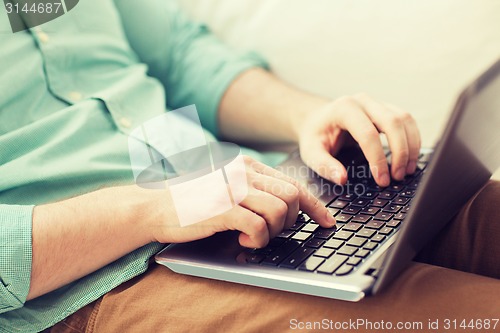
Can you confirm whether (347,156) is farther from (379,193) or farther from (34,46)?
(34,46)

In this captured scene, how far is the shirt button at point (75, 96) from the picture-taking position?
2.80 ft

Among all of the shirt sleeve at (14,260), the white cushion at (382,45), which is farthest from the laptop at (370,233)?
the white cushion at (382,45)

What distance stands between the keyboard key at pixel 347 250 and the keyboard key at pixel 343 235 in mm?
19

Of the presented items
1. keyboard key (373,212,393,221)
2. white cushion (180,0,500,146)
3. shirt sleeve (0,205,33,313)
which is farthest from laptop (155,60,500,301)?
white cushion (180,0,500,146)

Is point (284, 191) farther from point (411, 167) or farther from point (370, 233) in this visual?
point (411, 167)

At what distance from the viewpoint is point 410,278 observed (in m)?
0.61

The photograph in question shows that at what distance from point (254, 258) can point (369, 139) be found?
248mm

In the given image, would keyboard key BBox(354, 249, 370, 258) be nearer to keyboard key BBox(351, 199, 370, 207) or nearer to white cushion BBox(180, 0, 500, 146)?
keyboard key BBox(351, 199, 370, 207)

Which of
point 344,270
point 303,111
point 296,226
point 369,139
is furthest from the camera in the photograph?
point 303,111

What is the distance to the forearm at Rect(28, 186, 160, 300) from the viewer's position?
65cm

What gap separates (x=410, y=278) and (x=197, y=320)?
215 mm

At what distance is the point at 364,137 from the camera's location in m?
0.78

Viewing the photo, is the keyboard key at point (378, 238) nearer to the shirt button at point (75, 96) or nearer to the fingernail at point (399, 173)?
the fingernail at point (399, 173)

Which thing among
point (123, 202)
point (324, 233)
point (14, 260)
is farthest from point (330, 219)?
point (14, 260)
